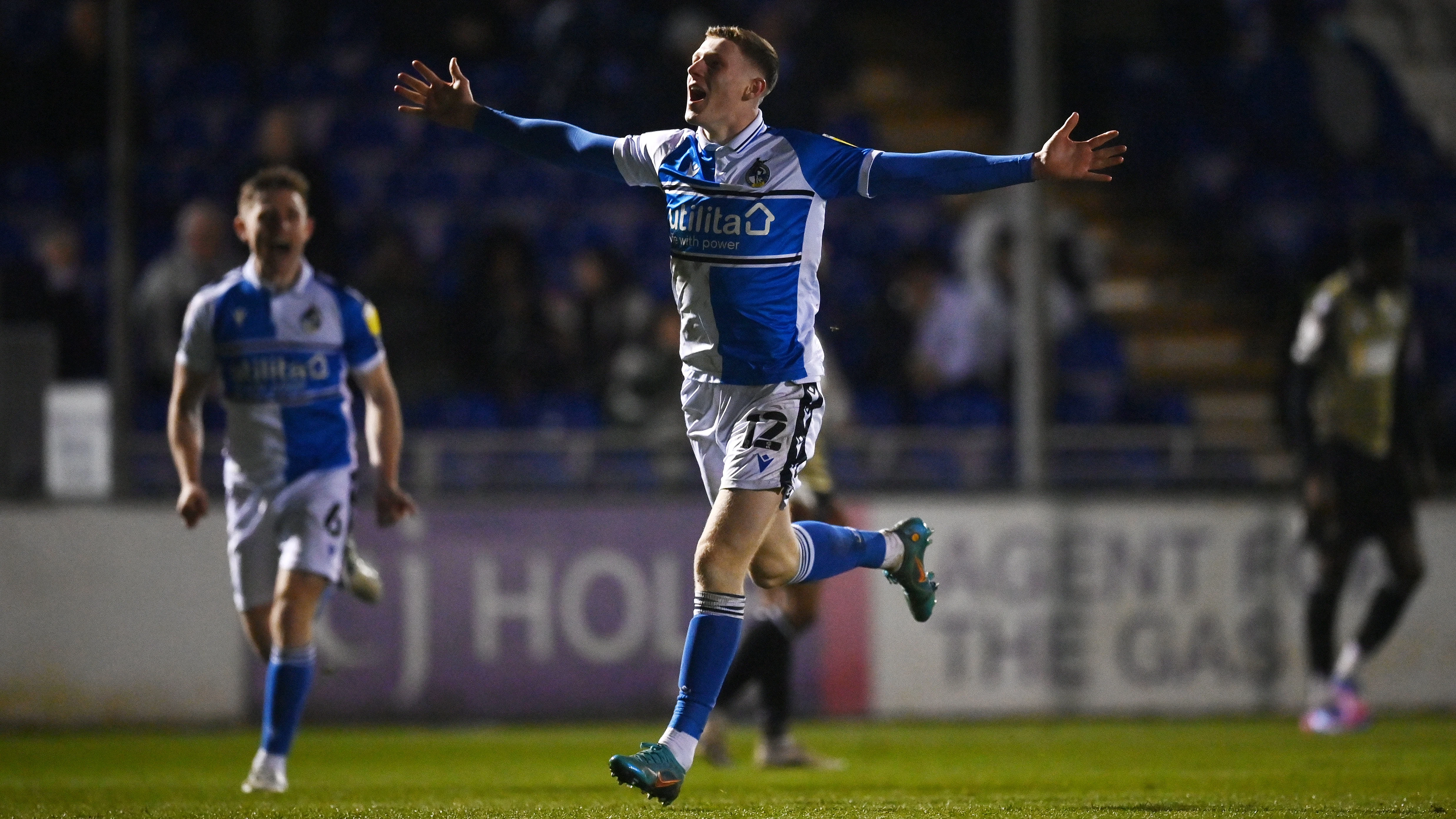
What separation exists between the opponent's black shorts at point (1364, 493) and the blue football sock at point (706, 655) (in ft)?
16.6

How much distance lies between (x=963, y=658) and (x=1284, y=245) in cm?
563

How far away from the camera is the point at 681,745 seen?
519 centimetres

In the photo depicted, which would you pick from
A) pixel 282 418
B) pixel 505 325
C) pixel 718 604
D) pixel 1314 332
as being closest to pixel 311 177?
pixel 505 325

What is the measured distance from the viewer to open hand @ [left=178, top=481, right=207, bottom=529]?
666cm

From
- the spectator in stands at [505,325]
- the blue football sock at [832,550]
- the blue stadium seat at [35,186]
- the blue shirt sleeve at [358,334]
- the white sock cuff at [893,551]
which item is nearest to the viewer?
the blue football sock at [832,550]

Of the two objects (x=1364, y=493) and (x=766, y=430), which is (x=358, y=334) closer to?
(x=766, y=430)

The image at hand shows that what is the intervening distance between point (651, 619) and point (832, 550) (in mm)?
4662

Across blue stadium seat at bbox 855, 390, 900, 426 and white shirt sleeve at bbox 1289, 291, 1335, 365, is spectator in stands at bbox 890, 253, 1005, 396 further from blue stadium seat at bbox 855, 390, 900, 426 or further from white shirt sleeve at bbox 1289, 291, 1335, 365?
white shirt sleeve at bbox 1289, 291, 1335, 365

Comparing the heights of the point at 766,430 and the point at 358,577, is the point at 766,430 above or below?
above

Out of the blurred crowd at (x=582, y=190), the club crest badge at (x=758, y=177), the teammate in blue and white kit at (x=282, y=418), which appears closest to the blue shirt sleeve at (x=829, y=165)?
the club crest badge at (x=758, y=177)

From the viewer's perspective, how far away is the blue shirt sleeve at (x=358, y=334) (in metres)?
6.93

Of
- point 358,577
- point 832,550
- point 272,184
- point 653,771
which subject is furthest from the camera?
point 358,577

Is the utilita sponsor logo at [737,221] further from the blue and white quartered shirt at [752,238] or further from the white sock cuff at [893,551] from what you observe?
the white sock cuff at [893,551]

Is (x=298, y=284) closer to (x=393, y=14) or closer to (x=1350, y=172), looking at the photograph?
(x=393, y=14)
